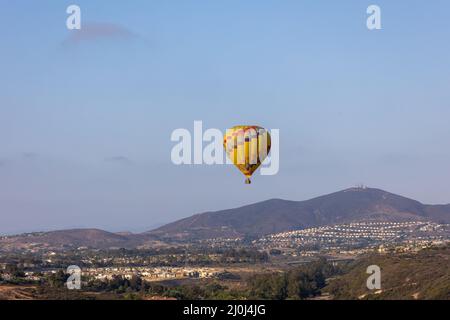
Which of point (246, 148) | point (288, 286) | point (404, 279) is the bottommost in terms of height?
point (288, 286)

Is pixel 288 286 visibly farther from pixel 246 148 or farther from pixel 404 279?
pixel 246 148

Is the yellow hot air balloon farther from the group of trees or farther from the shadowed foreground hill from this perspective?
the shadowed foreground hill

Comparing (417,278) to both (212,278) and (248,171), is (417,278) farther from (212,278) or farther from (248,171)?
(212,278)

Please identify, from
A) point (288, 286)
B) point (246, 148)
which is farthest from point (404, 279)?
point (246, 148)

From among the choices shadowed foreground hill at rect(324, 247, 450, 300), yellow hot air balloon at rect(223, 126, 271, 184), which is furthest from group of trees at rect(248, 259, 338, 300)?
yellow hot air balloon at rect(223, 126, 271, 184)
